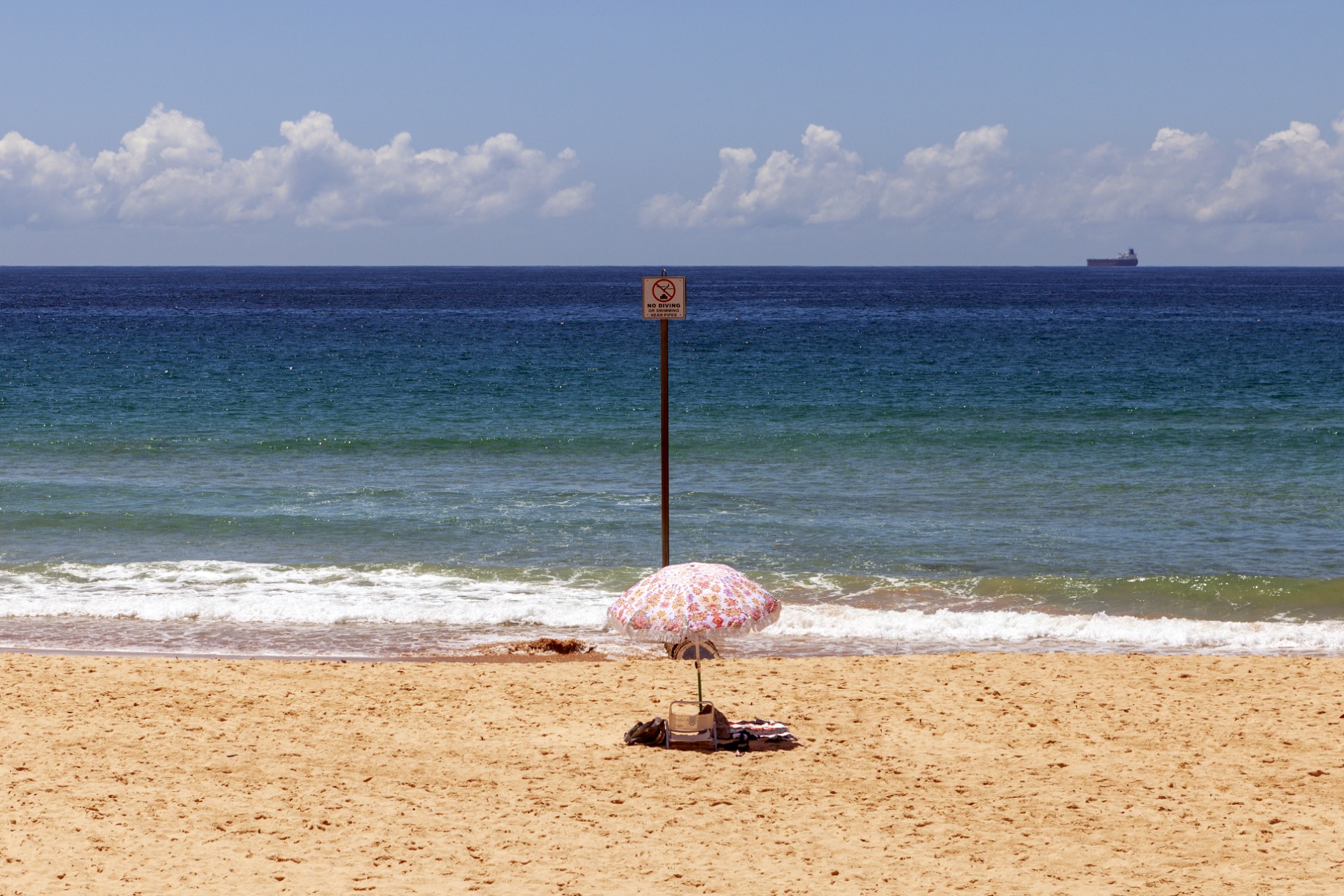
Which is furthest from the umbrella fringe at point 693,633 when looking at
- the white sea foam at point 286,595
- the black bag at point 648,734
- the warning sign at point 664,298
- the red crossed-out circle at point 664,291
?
the white sea foam at point 286,595

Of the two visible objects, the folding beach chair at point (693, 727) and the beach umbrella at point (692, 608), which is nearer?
the beach umbrella at point (692, 608)

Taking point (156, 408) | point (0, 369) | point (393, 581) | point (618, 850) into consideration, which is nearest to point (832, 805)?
point (618, 850)

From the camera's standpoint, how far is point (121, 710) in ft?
34.4

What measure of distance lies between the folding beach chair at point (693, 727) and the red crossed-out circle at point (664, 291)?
3.83m

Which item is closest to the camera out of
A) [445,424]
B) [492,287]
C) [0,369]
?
[445,424]

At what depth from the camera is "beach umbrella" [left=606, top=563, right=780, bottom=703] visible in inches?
348

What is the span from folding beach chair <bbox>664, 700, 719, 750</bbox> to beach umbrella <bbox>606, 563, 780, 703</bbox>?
914 mm

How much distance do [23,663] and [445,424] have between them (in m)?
20.6

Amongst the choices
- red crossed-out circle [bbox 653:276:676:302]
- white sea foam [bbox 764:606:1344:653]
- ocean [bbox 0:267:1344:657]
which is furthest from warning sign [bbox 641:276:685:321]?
white sea foam [bbox 764:606:1344:653]

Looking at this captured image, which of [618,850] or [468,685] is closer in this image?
[618,850]

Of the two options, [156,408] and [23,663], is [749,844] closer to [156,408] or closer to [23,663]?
[23,663]

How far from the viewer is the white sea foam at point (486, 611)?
544 inches

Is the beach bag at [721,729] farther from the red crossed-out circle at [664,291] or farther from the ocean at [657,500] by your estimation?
the red crossed-out circle at [664,291]

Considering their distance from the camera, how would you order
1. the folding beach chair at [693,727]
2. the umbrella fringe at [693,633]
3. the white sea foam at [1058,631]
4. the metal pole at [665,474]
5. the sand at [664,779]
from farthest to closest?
the white sea foam at [1058,631]
the metal pole at [665,474]
the folding beach chair at [693,727]
the umbrella fringe at [693,633]
the sand at [664,779]
